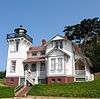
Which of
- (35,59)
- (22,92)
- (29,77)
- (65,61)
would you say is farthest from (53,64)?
(22,92)

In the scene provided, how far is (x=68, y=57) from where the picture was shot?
4825 centimetres

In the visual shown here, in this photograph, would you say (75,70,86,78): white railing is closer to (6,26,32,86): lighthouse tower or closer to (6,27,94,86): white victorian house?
(6,27,94,86): white victorian house

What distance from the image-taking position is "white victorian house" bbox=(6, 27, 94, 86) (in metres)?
47.8

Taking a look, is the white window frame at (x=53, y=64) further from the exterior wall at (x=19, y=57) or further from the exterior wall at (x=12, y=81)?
the exterior wall at (x=12, y=81)

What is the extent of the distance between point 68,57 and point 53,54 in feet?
8.45

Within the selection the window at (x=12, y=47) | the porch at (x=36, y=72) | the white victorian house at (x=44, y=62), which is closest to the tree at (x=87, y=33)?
the white victorian house at (x=44, y=62)

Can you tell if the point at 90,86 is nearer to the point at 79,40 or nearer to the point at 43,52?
the point at 43,52

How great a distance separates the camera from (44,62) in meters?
49.9

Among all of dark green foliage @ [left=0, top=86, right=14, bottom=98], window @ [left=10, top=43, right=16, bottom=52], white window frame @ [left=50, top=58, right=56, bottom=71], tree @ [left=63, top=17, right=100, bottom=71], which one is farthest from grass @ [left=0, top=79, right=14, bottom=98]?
tree @ [left=63, top=17, right=100, bottom=71]

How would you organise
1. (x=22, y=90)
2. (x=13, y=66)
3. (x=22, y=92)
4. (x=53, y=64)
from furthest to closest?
(x=13, y=66), (x=53, y=64), (x=22, y=90), (x=22, y=92)

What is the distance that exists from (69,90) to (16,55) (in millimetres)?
16159

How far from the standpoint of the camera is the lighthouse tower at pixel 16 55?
50344 mm

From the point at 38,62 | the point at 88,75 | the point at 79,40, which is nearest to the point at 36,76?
the point at 38,62

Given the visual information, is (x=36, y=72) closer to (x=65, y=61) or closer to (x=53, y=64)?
(x=53, y=64)
